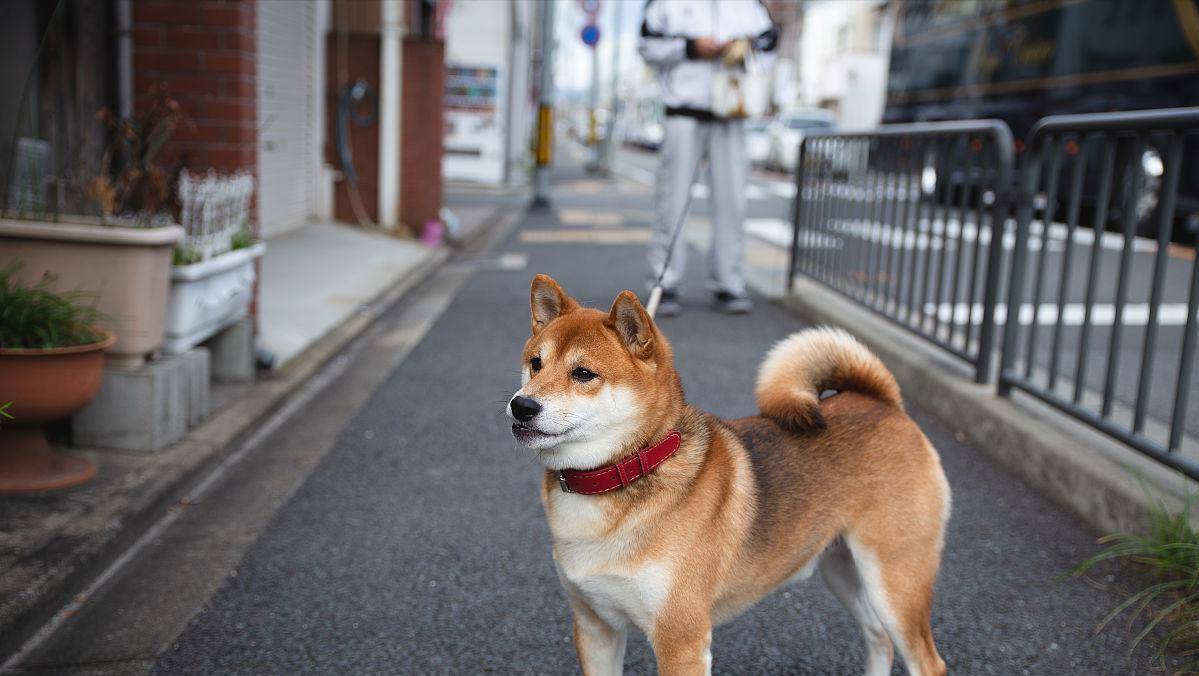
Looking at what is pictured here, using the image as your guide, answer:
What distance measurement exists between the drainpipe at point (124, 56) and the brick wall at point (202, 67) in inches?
1.0

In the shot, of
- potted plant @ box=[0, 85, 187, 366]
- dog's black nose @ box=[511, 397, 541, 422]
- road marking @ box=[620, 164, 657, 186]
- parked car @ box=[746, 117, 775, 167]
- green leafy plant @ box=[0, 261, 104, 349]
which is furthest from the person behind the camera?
parked car @ box=[746, 117, 775, 167]

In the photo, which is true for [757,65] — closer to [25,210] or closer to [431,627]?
[25,210]

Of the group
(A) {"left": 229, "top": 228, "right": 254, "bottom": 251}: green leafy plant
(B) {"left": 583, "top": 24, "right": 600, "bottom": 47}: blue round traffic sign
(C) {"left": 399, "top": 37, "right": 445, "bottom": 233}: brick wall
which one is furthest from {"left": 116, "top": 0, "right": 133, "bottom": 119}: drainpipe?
(B) {"left": 583, "top": 24, "right": 600, "bottom": 47}: blue round traffic sign

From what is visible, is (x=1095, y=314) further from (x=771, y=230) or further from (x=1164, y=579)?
(x=771, y=230)

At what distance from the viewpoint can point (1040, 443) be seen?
13.8 ft

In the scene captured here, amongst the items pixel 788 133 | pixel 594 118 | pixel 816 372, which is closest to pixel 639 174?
pixel 594 118

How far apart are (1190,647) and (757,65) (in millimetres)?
5332

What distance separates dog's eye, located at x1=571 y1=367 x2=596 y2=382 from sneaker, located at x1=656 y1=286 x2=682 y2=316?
5347 millimetres

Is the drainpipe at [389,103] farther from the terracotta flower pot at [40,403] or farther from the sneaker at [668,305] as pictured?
Answer: the terracotta flower pot at [40,403]

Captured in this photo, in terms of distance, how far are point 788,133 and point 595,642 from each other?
3001 cm

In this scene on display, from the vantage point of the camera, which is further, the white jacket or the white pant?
the white pant

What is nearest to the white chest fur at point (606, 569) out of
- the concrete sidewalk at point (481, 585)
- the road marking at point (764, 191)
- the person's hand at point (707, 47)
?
the concrete sidewalk at point (481, 585)

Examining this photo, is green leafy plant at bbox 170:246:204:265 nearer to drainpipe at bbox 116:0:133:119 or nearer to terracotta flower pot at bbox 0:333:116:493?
terracotta flower pot at bbox 0:333:116:493

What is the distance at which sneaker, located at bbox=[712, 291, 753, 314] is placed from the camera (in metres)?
7.76
